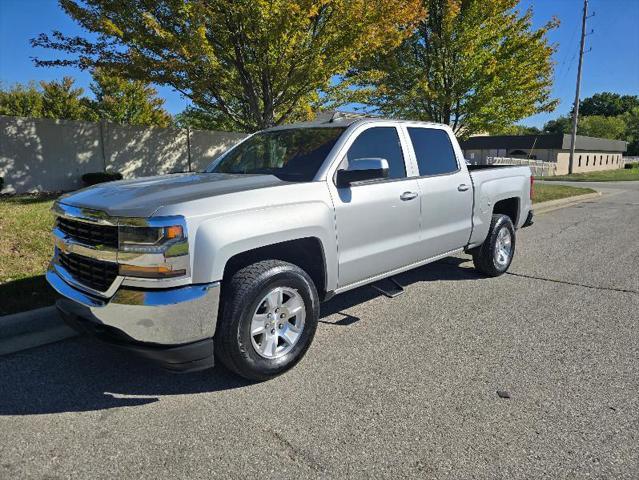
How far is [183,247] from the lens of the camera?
281 cm

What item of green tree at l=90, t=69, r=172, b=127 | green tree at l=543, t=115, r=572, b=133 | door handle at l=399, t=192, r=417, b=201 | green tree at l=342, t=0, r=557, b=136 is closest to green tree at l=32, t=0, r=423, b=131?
green tree at l=342, t=0, r=557, b=136

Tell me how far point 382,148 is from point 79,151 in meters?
12.4

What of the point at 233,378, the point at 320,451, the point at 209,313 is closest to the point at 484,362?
the point at 320,451

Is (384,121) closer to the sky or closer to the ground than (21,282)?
closer to the sky

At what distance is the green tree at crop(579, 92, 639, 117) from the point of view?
367 ft

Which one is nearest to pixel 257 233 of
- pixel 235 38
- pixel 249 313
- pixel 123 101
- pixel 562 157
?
pixel 249 313

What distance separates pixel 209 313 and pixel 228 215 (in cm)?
63

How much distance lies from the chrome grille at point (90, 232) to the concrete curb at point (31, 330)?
117cm

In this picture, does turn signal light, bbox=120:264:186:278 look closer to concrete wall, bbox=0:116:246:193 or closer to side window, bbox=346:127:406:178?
side window, bbox=346:127:406:178

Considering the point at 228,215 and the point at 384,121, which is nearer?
the point at 228,215

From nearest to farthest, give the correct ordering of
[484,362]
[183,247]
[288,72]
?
[183,247] < [484,362] < [288,72]

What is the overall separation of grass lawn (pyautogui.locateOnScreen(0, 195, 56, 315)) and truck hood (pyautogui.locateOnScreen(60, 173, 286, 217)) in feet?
5.11

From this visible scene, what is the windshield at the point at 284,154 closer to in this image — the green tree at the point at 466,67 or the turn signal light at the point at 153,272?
the turn signal light at the point at 153,272

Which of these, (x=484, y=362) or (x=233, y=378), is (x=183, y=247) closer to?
(x=233, y=378)
